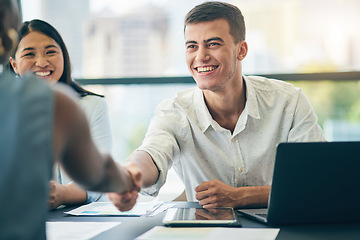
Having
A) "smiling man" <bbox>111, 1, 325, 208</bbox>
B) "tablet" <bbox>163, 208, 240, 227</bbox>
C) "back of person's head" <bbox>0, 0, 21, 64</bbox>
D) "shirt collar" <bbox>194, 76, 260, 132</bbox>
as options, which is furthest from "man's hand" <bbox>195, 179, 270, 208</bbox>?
"back of person's head" <bbox>0, 0, 21, 64</bbox>

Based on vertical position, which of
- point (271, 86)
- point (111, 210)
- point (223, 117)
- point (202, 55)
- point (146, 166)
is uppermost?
point (202, 55)

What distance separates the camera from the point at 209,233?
1199mm

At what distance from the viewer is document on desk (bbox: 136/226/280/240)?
1159 mm

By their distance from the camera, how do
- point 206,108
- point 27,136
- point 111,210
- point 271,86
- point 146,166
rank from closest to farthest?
point 27,136
point 111,210
point 146,166
point 206,108
point 271,86

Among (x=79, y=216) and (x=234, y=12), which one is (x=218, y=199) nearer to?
(x=79, y=216)

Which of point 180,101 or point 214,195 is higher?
point 180,101

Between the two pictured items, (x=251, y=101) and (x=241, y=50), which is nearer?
(x=251, y=101)

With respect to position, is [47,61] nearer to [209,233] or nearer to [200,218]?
[200,218]

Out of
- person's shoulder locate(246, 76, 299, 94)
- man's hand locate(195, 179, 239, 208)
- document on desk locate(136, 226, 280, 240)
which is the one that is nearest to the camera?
document on desk locate(136, 226, 280, 240)

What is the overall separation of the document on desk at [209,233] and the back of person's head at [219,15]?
121cm

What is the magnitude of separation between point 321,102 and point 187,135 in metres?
1.83

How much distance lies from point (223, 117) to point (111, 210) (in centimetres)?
84

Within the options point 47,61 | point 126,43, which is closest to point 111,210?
point 47,61

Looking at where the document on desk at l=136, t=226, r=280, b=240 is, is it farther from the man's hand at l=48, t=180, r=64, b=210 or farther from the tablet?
the man's hand at l=48, t=180, r=64, b=210
